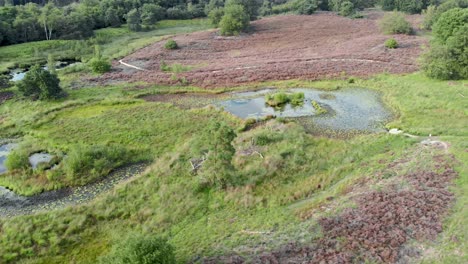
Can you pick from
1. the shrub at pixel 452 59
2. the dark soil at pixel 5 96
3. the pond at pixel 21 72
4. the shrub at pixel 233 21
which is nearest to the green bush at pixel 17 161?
the dark soil at pixel 5 96

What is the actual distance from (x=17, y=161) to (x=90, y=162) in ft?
20.4

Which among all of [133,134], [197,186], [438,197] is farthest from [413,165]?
[133,134]

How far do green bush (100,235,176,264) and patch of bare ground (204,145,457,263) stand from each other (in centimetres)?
313

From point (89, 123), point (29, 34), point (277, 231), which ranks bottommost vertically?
point (277, 231)

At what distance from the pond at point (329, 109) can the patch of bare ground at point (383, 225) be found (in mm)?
12770

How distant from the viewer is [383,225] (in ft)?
81.9

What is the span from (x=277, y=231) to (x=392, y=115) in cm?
2513

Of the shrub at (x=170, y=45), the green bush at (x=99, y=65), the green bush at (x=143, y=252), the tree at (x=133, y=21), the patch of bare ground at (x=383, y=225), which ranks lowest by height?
the patch of bare ground at (x=383, y=225)

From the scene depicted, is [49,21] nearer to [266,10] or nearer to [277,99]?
[266,10]

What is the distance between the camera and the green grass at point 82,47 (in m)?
74.6

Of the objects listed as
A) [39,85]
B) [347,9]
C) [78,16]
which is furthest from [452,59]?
[78,16]

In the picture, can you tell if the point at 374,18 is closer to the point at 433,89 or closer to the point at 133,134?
the point at 433,89

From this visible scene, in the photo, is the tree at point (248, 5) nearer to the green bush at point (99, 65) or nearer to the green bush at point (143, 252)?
the green bush at point (99, 65)

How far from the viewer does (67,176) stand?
32.9 metres
